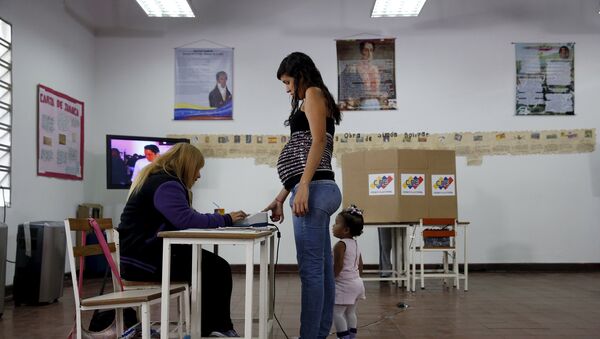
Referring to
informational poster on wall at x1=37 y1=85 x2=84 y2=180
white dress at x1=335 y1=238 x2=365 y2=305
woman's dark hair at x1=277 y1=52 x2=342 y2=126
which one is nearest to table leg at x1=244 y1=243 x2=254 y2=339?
woman's dark hair at x1=277 y1=52 x2=342 y2=126

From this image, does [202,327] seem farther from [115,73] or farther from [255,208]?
[115,73]

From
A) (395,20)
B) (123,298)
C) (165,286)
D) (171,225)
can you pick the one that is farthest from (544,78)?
(123,298)

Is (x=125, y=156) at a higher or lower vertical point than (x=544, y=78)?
lower

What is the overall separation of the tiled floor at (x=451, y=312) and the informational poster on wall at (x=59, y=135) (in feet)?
4.11

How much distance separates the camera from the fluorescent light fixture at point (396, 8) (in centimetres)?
619

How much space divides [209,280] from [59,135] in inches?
155

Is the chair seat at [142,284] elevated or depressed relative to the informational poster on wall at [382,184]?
depressed

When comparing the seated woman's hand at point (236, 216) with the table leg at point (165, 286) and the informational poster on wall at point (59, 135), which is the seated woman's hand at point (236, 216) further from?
the informational poster on wall at point (59, 135)

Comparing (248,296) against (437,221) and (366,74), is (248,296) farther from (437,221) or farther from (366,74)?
(366,74)

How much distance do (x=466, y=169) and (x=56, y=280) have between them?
15.0 ft

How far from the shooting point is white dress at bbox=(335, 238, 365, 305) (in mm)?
2911

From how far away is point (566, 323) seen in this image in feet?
11.6

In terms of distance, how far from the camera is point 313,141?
2.30m

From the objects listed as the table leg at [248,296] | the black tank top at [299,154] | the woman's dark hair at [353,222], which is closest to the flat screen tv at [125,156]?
the woman's dark hair at [353,222]
